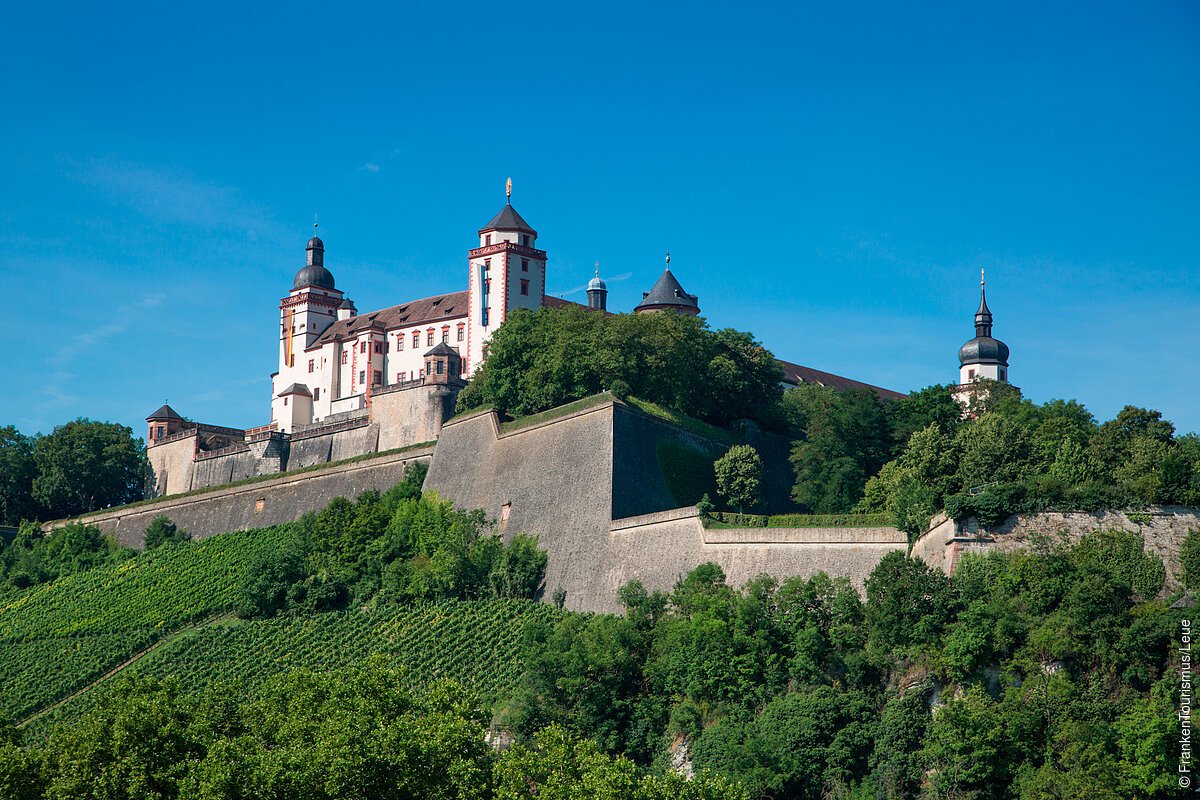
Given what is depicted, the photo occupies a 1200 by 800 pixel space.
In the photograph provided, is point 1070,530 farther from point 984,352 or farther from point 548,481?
point 984,352

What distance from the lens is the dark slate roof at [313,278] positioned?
308ft

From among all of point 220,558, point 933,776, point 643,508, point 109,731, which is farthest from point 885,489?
→ point 220,558

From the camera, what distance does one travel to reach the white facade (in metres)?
80.9

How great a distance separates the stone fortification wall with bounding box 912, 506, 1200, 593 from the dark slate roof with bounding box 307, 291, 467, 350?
40.0 meters

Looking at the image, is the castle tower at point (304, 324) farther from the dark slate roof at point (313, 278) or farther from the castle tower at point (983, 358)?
the castle tower at point (983, 358)

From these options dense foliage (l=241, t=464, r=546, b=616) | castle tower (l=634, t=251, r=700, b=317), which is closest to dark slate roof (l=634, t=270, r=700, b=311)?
castle tower (l=634, t=251, r=700, b=317)

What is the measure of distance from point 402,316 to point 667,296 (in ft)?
42.7

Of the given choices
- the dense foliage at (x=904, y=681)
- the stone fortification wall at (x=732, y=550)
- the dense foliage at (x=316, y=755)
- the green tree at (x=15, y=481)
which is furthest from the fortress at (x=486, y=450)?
the dense foliage at (x=316, y=755)

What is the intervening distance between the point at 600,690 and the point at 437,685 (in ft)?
20.8

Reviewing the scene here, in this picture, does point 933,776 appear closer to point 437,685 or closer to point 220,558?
point 437,685

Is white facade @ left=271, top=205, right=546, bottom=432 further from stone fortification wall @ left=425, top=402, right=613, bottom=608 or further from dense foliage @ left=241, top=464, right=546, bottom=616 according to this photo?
dense foliage @ left=241, top=464, right=546, bottom=616

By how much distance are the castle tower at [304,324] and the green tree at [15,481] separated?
1181cm

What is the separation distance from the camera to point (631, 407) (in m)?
63.1

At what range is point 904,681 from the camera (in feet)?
148
